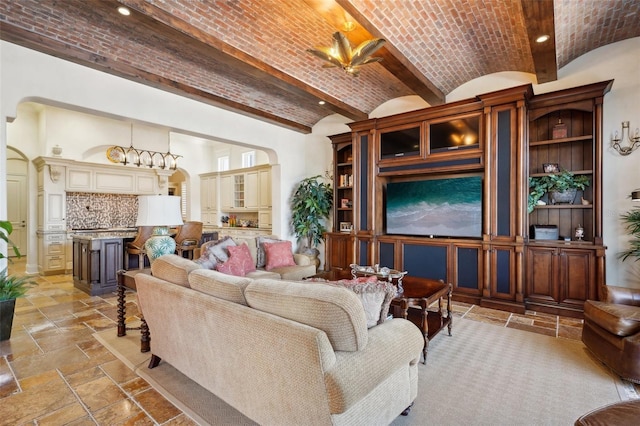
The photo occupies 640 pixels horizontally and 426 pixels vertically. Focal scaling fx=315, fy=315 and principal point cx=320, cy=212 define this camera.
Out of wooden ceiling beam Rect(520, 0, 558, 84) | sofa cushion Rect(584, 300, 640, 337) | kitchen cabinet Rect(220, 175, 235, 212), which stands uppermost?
wooden ceiling beam Rect(520, 0, 558, 84)

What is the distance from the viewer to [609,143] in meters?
4.04

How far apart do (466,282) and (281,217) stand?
365 cm

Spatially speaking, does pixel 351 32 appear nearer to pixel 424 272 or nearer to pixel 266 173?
pixel 424 272

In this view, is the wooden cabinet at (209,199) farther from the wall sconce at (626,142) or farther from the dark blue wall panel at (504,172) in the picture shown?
the wall sconce at (626,142)

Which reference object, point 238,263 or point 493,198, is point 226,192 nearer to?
point 238,263

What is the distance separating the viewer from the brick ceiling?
304cm

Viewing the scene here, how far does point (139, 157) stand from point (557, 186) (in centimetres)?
810

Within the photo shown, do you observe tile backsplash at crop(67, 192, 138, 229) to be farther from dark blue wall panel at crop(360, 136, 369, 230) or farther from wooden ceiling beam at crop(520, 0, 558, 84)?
wooden ceiling beam at crop(520, 0, 558, 84)

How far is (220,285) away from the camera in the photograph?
6.14 feet

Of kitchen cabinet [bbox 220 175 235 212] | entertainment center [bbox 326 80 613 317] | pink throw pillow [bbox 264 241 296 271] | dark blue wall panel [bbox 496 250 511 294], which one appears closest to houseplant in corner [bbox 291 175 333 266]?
entertainment center [bbox 326 80 613 317]

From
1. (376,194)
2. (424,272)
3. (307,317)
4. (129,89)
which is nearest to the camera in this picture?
(307,317)

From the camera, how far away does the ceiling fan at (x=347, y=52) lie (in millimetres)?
2957

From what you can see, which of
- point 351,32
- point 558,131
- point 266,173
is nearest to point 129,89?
point 351,32

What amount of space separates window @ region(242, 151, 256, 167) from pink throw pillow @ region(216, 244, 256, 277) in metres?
5.42
